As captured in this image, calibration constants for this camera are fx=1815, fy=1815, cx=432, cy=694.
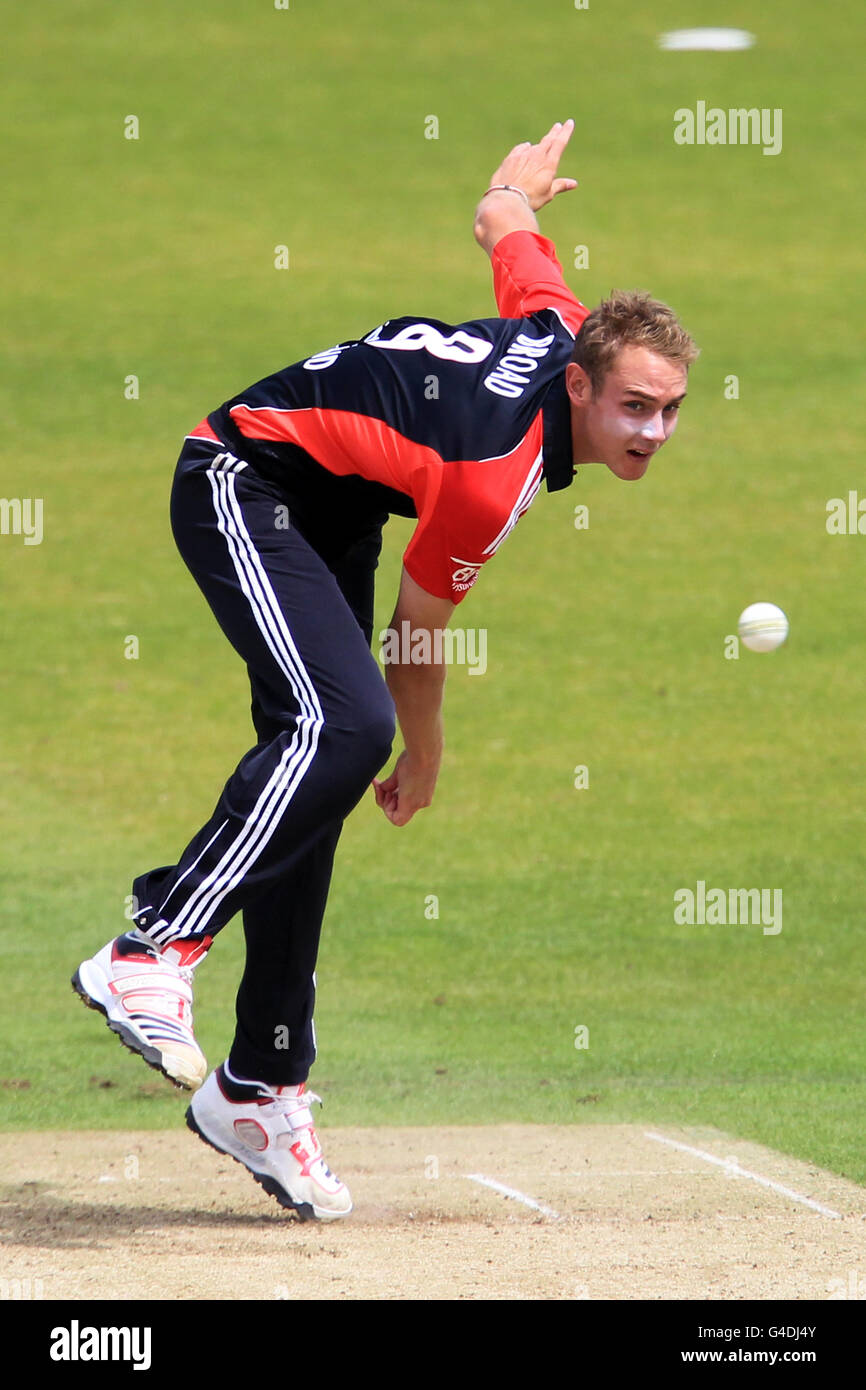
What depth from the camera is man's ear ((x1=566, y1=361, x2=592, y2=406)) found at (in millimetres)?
4371

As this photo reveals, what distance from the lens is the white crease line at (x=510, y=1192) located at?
16.4ft

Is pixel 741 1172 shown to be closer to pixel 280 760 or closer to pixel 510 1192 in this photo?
pixel 510 1192

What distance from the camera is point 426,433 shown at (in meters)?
4.26

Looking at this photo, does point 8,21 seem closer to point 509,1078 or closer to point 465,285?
point 465,285

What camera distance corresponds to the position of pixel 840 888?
8.49 m

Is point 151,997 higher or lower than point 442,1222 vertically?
higher

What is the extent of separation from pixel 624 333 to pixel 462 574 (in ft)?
2.26

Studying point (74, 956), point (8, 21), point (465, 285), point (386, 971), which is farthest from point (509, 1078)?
point (8, 21)

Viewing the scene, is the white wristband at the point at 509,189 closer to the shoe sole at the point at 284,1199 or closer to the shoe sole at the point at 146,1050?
the shoe sole at the point at 146,1050

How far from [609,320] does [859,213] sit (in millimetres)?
15797
